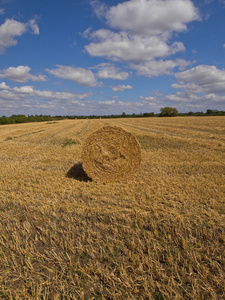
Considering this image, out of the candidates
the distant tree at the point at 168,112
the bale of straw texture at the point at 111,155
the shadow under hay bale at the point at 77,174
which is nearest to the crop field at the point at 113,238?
the shadow under hay bale at the point at 77,174

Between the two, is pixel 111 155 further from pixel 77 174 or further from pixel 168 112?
pixel 168 112

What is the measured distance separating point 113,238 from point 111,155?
10.2ft

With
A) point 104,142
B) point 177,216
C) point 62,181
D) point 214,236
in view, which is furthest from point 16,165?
point 214,236

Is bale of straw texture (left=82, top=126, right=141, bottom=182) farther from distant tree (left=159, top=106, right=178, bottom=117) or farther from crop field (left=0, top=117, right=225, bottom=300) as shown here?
distant tree (left=159, top=106, right=178, bottom=117)

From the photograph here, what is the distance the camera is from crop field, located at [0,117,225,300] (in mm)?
2150

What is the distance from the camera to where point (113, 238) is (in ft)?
9.70

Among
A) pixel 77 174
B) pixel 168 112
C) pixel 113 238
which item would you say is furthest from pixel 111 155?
pixel 168 112

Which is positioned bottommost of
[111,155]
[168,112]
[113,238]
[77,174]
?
[113,238]

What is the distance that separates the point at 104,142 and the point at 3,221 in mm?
3328

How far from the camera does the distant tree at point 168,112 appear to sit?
80238mm

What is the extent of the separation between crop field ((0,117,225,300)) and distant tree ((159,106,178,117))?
78.7 meters

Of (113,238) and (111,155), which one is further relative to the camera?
(111,155)

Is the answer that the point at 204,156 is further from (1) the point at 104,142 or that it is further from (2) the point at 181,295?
(2) the point at 181,295

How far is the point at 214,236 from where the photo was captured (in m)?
2.99
